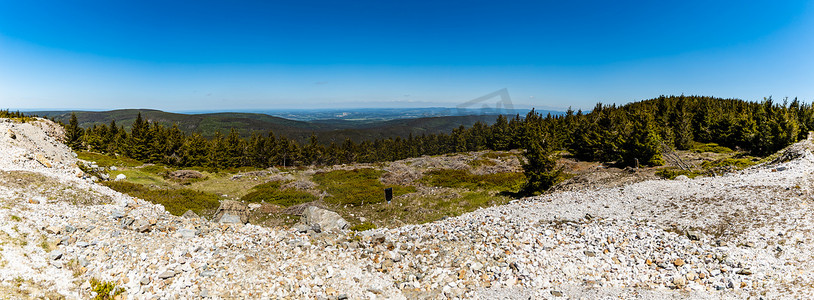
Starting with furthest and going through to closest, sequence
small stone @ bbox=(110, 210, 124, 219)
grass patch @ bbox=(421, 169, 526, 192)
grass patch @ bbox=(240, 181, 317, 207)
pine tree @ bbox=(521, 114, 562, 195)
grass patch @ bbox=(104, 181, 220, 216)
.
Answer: grass patch @ bbox=(421, 169, 526, 192)
grass patch @ bbox=(240, 181, 317, 207)
pine tree @ bbox=(521, 114, 562, 195)
grass patch @ bbox=(104, 181, 220, 216)
small stone @ bbox=(110, 210, 124, 219)

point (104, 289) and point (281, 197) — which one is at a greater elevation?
point (104, 289)

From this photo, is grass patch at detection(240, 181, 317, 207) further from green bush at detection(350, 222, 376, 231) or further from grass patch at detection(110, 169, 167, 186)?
grass patch at detection(110, 169, 167, 186)

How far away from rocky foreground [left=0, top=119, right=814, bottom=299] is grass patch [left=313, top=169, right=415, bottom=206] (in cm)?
1284

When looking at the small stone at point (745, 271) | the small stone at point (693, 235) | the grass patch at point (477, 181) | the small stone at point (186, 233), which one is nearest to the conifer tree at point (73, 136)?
the grass patch at point (477, 181)

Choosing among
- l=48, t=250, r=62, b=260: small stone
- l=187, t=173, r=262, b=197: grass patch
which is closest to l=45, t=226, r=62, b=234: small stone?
l=48, t=250, r=62, b=260: small stone

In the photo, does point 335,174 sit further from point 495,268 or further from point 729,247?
point 729,247

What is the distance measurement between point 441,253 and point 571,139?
176 ft

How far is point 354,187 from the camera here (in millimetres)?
33281

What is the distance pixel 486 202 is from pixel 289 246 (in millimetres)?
15978

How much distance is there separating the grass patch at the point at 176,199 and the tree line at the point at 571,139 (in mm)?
24607

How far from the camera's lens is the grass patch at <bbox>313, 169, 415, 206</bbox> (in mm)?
27094

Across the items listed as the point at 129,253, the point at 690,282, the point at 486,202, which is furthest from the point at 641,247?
the point at 129,253

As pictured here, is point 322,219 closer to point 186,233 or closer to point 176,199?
point 186,233

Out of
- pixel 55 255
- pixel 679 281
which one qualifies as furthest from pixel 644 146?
pixel 55 255
